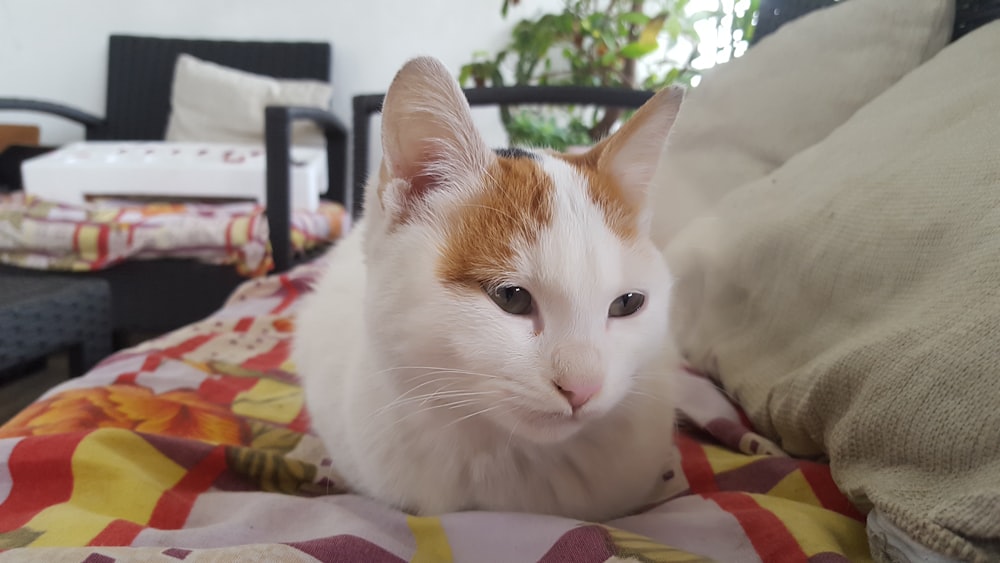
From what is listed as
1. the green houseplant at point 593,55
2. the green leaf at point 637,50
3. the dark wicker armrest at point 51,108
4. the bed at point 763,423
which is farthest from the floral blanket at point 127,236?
the green leaf at point 637,50

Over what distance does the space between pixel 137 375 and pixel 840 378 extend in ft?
3.35

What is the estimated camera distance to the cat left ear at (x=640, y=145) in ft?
2.01

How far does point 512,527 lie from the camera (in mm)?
533

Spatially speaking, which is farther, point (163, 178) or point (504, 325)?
point (163, 178)

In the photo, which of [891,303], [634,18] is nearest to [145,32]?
[634,18]

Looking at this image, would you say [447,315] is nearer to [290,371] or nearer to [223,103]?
[290,371]

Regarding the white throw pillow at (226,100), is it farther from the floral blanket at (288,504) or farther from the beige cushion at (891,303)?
the beige cushion at (891,303)

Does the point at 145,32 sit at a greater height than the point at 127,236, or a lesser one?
greater

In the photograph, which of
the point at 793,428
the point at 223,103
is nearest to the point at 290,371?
the point at 793,428

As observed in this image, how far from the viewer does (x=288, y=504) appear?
628 millimetres

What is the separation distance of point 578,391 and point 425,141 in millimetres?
300

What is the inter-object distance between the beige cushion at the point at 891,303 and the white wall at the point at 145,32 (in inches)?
106

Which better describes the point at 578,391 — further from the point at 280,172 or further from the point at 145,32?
the point at 145,32

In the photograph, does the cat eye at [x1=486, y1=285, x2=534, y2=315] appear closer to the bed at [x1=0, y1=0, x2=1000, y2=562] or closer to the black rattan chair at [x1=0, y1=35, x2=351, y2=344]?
the bed at [x1=0, y1=0, x2=1000, y2=562]
